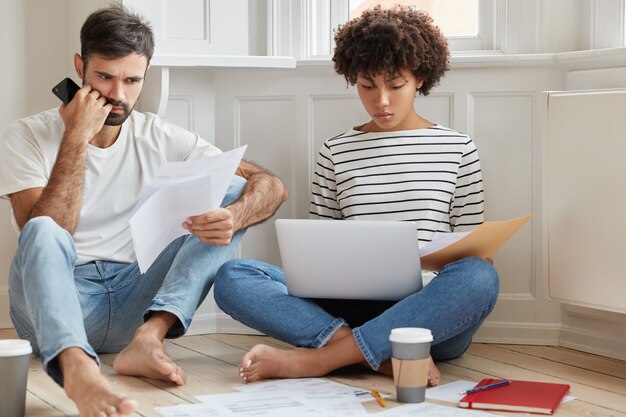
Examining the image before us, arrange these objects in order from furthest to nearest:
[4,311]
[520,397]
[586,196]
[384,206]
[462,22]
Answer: [4,311]
[462,22]
[384,206]
[586,196]
[520,397]

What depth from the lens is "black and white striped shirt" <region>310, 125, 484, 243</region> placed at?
95.7 inches

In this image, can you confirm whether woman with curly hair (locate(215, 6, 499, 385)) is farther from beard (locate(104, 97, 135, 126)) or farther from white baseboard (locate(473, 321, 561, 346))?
beard (locate(104, 97, 135, 126))

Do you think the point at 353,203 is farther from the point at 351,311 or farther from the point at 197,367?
the point at 197,367

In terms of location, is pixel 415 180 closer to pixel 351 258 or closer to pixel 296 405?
pixel 351 258

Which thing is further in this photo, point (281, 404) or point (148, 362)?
point (148, 362)

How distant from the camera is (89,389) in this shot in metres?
1.69

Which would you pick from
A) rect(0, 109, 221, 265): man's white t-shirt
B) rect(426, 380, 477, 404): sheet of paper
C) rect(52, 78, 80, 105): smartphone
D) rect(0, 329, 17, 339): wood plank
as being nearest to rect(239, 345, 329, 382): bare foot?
rect(426, 380, 477, 404): sheet of paper

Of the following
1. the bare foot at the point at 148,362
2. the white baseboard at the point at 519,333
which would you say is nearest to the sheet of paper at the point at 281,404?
the bare foot at the point at 148,362

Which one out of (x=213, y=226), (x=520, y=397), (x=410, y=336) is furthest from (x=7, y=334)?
(x=520, y=397)

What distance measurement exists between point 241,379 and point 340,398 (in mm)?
301

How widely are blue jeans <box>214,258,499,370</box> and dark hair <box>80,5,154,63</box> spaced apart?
0.58 meters

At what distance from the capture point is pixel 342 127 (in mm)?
2754

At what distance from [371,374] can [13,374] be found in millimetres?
838

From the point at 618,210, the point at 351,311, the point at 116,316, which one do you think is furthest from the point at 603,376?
the point at 116,316
